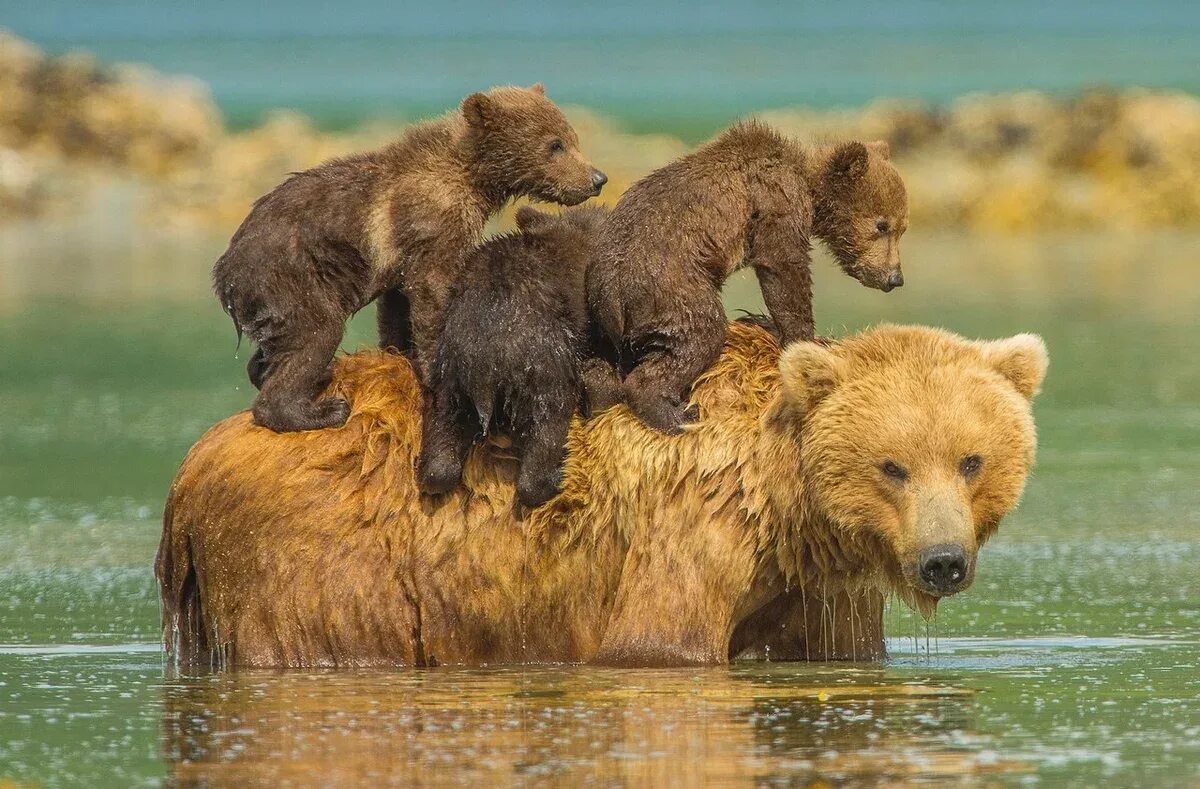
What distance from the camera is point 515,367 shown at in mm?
8539

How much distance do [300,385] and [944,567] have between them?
2.48 metres

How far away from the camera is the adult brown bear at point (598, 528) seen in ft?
27.1

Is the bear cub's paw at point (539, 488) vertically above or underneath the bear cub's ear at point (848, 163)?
underneath

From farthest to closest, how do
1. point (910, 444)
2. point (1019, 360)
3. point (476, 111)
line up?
point (476, 111), point (1019, 360), point (910, 444)

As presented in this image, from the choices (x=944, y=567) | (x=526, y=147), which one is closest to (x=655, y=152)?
(x=526, y=147)

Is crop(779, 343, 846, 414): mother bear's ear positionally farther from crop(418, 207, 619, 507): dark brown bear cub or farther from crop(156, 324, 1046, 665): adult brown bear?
crop(418, 207, 619, 507): dark brown bear cub

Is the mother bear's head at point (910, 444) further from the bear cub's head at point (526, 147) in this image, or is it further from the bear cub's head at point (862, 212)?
the bear cub's head at point (526, 147)

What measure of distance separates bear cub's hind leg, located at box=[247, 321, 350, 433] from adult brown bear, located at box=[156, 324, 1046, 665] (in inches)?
2.4

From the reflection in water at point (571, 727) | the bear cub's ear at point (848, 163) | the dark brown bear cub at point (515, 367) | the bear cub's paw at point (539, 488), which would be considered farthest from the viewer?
the bear cub's ear at point (848, 163)

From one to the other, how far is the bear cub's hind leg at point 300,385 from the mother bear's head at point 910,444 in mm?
1635

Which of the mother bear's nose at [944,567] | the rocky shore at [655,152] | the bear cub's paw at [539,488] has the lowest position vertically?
the mother bear's nose at [944,567]

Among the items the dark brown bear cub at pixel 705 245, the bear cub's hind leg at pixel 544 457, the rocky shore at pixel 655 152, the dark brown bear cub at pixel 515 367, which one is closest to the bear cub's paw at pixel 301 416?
the dark brown bear cub at pixel 515 367

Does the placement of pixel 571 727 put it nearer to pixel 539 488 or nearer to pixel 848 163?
pixel 539 488

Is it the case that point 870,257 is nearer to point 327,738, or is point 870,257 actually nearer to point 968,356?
point 968,356
